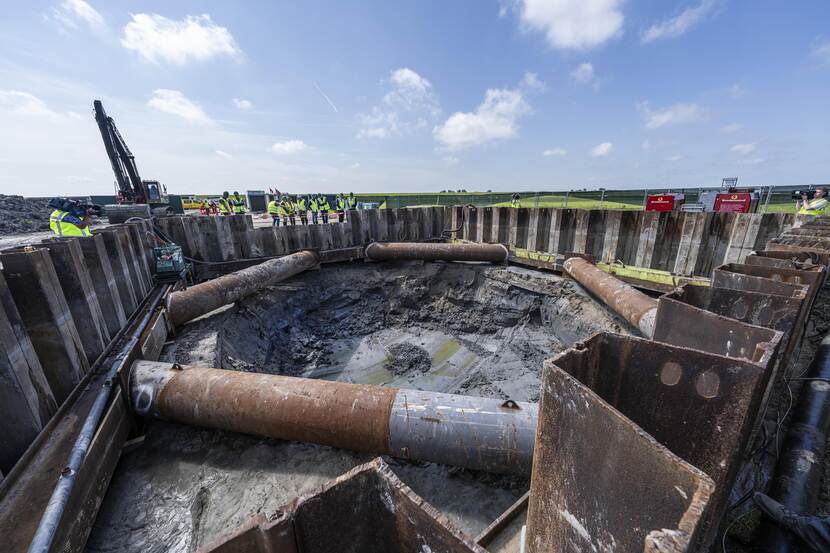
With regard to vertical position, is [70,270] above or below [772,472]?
above

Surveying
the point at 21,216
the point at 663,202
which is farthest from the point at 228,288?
the point at 21,216

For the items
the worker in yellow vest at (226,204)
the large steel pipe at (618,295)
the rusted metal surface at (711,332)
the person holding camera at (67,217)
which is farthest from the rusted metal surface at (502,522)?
the worker in yellow vest at (226,204)

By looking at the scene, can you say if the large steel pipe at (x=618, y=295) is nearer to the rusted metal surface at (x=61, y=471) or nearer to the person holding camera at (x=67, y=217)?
the rusted metal surface at (x=61, y=471)

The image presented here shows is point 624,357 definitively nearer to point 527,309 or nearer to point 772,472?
point 772,472

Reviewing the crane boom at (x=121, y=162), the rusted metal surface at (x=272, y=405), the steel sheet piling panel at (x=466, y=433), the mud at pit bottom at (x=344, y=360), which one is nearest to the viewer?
the mud at pit bottom at (x=344, y=360)

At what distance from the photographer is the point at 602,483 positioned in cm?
135

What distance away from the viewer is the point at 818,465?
109 inches

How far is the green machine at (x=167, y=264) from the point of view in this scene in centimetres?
747

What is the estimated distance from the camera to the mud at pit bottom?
10.4 ft

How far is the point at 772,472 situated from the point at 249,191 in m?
38.2

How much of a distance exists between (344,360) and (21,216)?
24568 mm

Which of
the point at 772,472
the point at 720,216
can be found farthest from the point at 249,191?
the point at 772,472

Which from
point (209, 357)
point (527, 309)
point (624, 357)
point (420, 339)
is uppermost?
point (624, 357)

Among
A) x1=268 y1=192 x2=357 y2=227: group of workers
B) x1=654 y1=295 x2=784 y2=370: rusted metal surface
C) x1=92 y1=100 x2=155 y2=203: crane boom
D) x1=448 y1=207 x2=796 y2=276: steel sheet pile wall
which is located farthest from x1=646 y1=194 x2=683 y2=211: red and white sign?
x1=92 y1=100 x2=155 y2=203: crane boom
